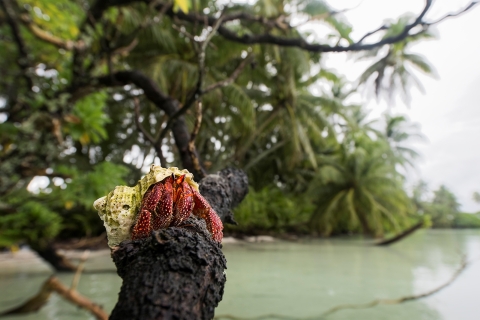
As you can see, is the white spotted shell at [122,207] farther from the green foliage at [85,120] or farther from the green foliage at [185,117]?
the green foliage at [85,120]

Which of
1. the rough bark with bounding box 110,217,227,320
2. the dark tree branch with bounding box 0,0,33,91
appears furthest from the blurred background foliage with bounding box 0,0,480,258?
the rough bark with bounding box 110,217,227,320

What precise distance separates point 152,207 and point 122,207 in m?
0.09

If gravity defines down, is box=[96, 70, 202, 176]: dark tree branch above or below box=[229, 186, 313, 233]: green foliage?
above

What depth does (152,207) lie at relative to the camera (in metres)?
0.85

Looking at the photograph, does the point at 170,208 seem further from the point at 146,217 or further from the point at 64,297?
the point at 64,297

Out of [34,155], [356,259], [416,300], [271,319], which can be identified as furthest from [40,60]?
[356,259]

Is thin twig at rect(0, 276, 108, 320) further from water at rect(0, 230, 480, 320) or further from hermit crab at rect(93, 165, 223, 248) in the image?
hermit crab at rect(93, 165, 223, 248)

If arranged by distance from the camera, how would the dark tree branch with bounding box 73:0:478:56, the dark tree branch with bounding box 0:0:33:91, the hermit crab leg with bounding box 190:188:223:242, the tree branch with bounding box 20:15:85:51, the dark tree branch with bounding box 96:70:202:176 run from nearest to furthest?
the hermit crab leg with bounding box 190:188:223:242
the dark tree branch with bounding box 96:70:202:176
the dark tree branch with bounding box 73:0:478:56
the dark tree branch with bounding box 0:0:33:91
the tree branch with bounding box 20:15:85:51

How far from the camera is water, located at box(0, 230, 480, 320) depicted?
3629mm

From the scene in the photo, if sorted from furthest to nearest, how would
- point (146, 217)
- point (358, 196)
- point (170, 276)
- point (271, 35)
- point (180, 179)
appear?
point (358, 196) → point (271, 35) → point (180, 179) → point (146, 217) → point (170, 276)

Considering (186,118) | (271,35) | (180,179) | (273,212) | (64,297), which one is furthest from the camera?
(273,212)

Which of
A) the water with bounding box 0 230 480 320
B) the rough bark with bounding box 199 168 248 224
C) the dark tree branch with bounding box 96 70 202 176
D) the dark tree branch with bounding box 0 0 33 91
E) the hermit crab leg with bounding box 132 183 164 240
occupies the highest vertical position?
the dark tree branch with bounding box 0 0 33 91

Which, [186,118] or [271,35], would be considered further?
[186,118]

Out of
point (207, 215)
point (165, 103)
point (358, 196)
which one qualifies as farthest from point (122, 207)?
point (358, 196)
